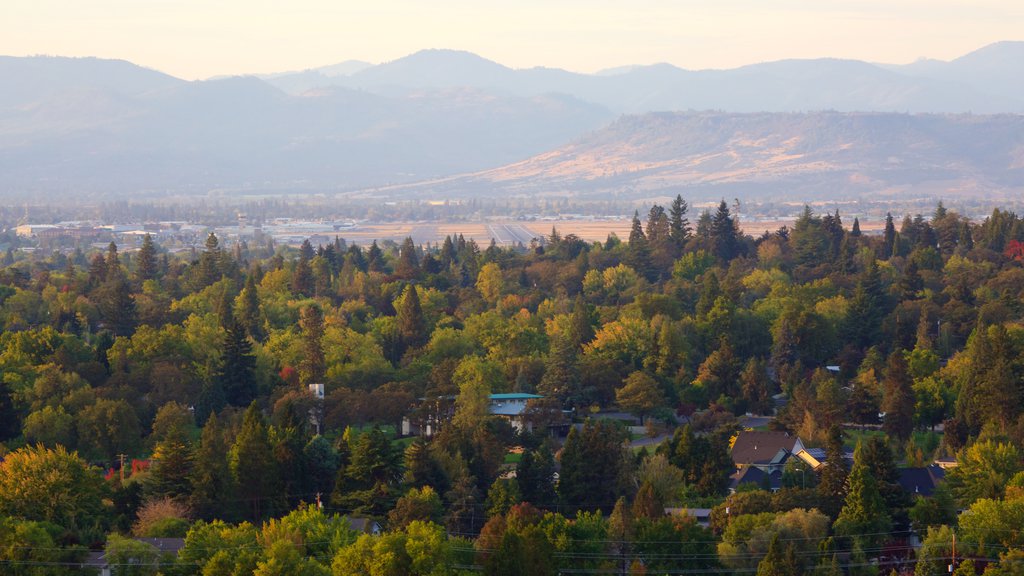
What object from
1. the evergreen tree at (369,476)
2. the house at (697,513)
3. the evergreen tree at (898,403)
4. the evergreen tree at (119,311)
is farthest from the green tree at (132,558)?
the evergreen tree at (119,311)

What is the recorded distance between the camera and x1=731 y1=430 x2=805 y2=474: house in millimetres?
51438

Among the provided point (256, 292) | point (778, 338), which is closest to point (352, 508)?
point (778, 338)

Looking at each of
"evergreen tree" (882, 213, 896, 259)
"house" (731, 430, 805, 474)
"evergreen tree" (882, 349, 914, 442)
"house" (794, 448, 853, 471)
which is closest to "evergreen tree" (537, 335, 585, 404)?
"house" (731, 430, 805, 474)

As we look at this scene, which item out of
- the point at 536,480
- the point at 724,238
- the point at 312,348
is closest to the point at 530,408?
the point at 312,348

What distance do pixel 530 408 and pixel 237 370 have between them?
33.6ft

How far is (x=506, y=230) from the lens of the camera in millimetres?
176000

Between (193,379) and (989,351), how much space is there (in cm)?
2592

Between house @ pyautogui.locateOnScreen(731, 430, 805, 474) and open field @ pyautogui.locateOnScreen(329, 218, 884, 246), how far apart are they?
92.1 meters

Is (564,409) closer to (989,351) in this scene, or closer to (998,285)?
(989,351)

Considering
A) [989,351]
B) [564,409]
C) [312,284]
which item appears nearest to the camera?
[989,351]

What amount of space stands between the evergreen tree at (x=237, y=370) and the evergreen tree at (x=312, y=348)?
2097 mm

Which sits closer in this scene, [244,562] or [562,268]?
[244,562]

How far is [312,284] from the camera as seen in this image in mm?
86750

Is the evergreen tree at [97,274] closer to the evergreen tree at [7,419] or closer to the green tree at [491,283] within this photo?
the green tree at [491,283]
